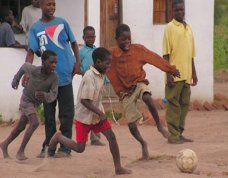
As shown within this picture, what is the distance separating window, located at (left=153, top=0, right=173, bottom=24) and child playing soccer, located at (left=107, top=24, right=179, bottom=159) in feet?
20.7

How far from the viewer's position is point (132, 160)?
8.73 meters

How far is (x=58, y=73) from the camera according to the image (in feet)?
29.4

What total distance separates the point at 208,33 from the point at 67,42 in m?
6.30

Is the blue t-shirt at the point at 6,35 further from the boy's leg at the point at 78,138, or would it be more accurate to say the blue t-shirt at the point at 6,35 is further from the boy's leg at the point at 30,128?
the boy's leg at the point at 78,138

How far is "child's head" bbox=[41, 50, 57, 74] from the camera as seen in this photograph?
8.55 metres

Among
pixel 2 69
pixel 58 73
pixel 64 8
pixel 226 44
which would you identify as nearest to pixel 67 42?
pixel 58 73

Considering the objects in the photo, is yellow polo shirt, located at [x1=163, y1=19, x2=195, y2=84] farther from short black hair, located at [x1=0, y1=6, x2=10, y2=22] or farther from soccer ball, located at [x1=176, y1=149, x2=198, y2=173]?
short black hair, located at [x1=0, y1=6, x2=10, y2=22]

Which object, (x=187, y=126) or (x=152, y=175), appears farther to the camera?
(x=187, y=126)

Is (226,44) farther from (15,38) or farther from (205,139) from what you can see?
(205,139)

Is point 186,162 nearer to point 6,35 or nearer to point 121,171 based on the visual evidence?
point 121,171

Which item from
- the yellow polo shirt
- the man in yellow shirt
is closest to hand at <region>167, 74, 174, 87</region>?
the man in yellow shirt

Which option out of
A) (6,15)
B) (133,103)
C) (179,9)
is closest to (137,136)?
(133,103)

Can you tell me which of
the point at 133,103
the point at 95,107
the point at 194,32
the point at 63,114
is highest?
the point at 194,32

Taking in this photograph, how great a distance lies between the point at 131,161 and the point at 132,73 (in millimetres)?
1006
